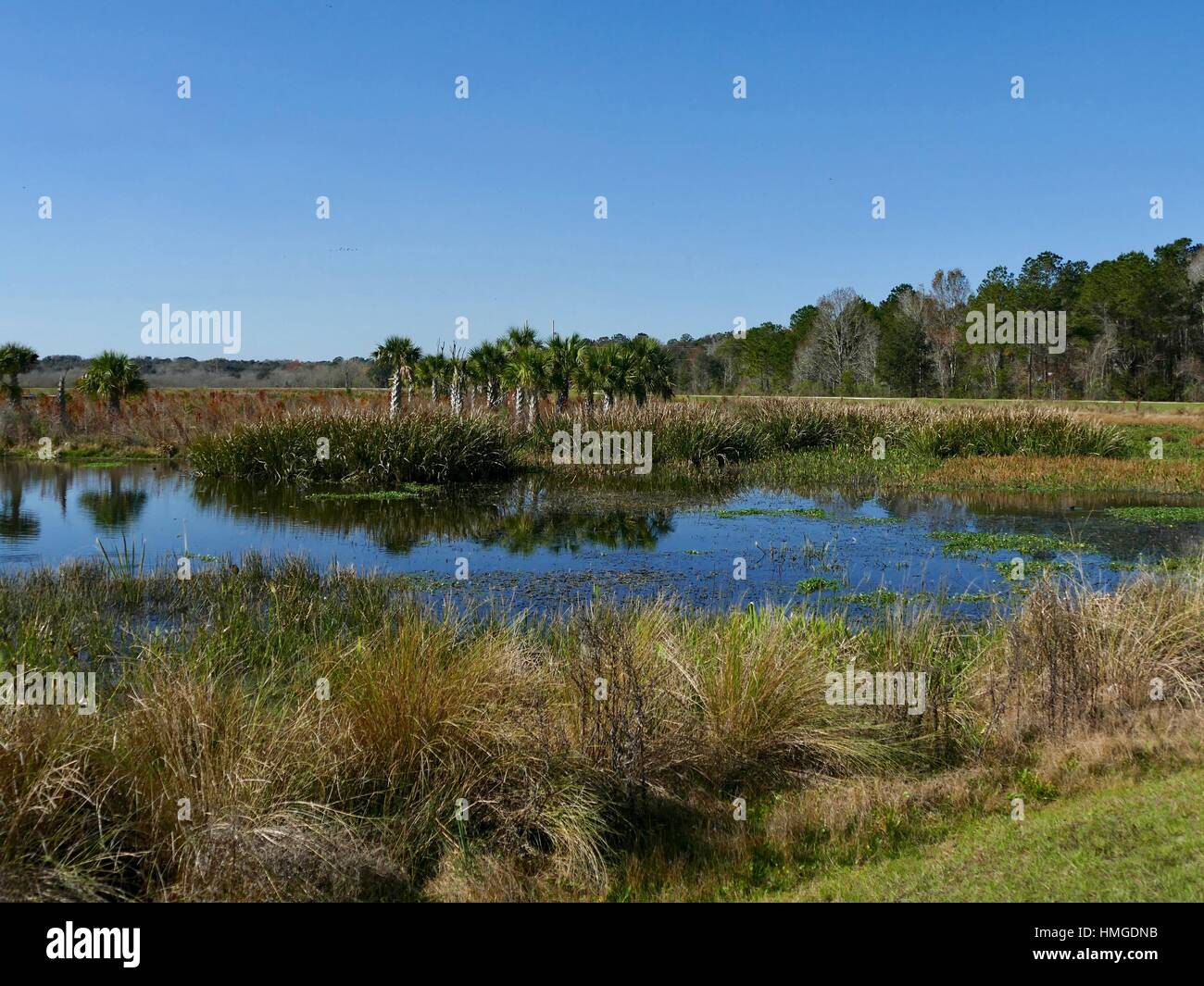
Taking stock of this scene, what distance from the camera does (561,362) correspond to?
122 ft

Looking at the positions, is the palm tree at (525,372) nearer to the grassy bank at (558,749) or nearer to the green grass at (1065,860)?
the grassy bank at (558,749)

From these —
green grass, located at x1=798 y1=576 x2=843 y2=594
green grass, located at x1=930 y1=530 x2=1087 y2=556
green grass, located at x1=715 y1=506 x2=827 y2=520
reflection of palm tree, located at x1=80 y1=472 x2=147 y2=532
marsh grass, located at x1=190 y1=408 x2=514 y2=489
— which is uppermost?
marsh grass, located at x1=190 y1=408 x2=514 y2=489

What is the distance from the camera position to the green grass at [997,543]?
14.4 metres

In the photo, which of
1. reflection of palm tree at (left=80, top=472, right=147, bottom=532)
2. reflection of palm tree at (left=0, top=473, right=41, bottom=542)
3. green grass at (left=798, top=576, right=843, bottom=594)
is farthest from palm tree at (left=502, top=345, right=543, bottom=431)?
green grass at (left=798, top=576, right=843, bottom=594)

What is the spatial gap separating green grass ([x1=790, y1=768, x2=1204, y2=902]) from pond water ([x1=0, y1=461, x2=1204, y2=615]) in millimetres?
3983

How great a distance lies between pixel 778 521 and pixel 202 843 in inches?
577

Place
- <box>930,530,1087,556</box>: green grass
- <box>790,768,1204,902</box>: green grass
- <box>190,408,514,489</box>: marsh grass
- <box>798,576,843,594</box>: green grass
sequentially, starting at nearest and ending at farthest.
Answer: <box>790,768,1204,902</box>: green grass → <box>798,576,843,594</box>: green grass → <box>930,530,1087,556</box>: green grass → <box>190,408,514,489</box>: marsh grass

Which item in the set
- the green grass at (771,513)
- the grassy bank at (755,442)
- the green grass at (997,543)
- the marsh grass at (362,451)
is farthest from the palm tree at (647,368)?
the green grass at (997,543)

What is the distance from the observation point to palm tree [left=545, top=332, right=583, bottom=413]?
122 ft

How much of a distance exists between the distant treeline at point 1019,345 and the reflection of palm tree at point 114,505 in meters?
30.9

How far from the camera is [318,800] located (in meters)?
4.88

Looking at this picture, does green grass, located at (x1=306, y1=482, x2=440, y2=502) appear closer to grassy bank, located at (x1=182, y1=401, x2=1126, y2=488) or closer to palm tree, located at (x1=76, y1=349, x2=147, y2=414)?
grassy bank, located at (x1=182, y1=401, x2=1126, y2=488)
